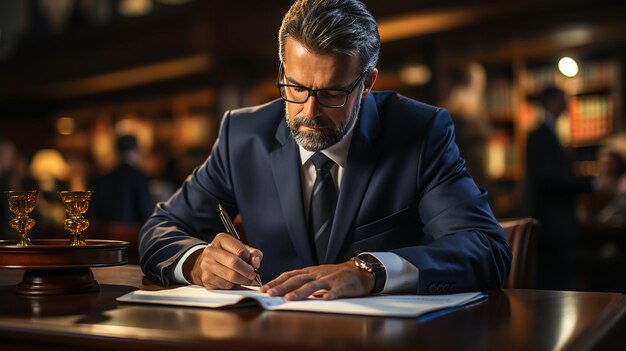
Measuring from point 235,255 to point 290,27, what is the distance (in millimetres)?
603

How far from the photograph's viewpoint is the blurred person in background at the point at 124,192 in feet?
19.4

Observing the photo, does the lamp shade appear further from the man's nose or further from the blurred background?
the man's nose

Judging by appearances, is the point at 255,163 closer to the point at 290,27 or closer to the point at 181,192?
the point at 181,192

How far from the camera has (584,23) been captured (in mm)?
5891

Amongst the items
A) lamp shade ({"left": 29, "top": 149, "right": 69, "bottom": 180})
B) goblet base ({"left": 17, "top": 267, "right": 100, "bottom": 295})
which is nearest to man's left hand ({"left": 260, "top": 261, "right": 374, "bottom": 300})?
goblet base ({"left": 17, "top": 267, "right": 100, "bottom": 295})

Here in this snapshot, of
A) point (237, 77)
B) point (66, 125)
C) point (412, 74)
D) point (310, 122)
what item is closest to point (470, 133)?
point (412, 74)

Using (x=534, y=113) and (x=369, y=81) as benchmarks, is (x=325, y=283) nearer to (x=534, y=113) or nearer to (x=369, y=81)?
(x=369, y=81)

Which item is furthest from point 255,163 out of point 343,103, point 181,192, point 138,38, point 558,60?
point 138,38

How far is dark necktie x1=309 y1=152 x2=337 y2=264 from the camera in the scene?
1.97m

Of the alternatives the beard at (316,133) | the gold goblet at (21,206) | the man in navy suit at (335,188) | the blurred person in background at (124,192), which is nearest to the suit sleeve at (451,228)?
the man in navy suit at (335,188)

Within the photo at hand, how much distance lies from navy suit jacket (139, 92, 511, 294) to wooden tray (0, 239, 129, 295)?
0.57ft

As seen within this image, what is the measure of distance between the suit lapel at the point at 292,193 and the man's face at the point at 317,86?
147 mm

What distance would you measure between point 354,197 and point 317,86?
304 millimetres

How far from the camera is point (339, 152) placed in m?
2.01
